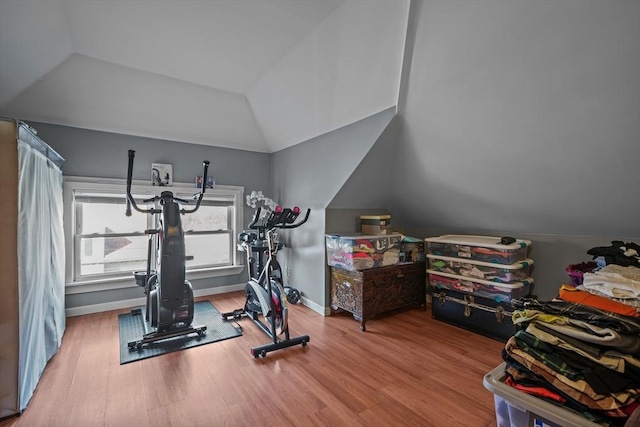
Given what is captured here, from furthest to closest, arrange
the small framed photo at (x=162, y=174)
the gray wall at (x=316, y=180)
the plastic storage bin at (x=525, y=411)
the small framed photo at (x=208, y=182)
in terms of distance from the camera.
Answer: the small framed photo at (x=208, y=182)
the small framed photo at (x=162, y=174)
the gray wall at (x=316, y=180)
the plastic storage bin at (x=525, y=411)

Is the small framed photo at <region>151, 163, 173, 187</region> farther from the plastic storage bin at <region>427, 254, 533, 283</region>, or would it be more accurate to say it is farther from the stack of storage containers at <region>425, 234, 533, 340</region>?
the plastic storage bin at <region>427, 254, 533, 283</region>

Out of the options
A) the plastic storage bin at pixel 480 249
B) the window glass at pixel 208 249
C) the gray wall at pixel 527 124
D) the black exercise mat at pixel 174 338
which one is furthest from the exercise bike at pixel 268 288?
the plastic storage bin at pixel 480 249

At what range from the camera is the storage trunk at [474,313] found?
2752mm

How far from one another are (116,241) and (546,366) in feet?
14.3

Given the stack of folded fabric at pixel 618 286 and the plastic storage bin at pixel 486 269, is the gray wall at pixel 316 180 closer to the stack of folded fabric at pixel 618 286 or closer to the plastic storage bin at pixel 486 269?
the plastic storage bin at pixel 486 269

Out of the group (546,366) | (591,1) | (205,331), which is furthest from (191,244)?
(591,1)

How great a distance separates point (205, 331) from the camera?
2928 mm

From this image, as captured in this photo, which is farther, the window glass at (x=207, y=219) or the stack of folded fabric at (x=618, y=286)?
the window glass at (x=207, y=219)

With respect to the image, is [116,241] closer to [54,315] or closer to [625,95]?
[54,315]

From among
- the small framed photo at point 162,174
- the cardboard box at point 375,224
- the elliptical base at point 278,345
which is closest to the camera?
the elliptical base at point 278,345

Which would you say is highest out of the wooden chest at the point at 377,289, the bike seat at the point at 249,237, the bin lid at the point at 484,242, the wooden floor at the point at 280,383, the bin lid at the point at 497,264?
the bike seat at the point at 249,237

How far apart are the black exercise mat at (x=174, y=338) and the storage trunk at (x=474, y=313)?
7.36 ft

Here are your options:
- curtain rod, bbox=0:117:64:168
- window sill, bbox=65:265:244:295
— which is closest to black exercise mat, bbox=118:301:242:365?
window sill, bbox=65:265:244:295

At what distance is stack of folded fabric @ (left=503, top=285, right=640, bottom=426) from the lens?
0.91m
